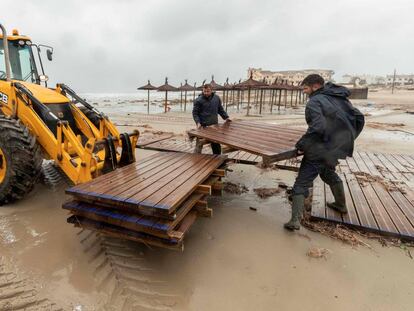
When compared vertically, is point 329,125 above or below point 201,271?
Result: above

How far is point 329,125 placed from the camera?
3312 millimetres

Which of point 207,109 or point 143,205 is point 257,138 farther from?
point 143,205

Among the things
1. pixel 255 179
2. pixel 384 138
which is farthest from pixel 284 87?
pixel 255 179

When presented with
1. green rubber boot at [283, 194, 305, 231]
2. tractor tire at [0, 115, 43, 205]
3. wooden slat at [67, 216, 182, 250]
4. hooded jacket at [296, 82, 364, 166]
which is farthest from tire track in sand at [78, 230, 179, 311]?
hooded jacket at [296, 82, 364, 166]

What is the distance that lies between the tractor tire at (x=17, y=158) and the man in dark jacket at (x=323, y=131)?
11.8ft

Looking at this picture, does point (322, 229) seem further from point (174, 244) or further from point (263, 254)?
point (174, 244)

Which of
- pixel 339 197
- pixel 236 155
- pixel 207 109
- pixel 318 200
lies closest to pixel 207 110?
pixel 207 109

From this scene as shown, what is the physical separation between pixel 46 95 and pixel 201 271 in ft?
12.6

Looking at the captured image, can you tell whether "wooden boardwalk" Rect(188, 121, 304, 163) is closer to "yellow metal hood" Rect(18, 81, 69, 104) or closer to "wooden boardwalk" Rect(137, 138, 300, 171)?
"wooden boardwalk" Rect(137, 138, 300, 171)

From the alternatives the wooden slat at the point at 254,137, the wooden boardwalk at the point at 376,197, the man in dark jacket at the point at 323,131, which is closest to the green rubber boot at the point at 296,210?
the man in dark jacket at the point at 323,131

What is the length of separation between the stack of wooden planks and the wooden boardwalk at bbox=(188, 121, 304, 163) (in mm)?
825

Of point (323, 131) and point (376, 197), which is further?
point (376, 197)

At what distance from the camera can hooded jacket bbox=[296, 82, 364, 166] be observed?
10.8 ft

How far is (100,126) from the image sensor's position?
15.2 ft
